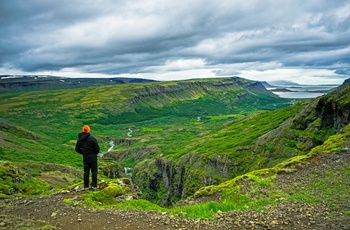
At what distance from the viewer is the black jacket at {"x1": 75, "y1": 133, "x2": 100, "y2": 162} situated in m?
23.5

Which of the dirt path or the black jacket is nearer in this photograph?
the dirt path

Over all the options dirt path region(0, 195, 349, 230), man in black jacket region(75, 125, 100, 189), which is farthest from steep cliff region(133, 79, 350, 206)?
man in black jacket region(75, 125, 100, 189)

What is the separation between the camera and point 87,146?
23562 mm

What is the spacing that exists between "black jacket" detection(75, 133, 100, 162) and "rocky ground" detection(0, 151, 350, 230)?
3.64 meters

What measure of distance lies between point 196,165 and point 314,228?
7653 centimetres

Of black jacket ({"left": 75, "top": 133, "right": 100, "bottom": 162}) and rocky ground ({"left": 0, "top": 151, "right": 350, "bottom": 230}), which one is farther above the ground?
black jacket ({"left": 75, "top": 133, "right": 100, "bottom": 162})

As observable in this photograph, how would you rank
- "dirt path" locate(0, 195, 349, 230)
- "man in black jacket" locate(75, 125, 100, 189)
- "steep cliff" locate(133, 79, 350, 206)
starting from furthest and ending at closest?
1. "steep cliff" locate(133, 79, 350, 206)
2. "man in black jacket" locate(75, 125, 100, 189)
3. "dirt path" locate(0, 195, 349, 230)

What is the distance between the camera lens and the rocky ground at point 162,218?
1520 cm

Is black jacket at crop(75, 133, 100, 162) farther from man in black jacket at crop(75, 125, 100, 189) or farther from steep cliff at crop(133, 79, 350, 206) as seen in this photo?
steep cliff at crop(133, 79, 350, 206)

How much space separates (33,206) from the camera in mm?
21172

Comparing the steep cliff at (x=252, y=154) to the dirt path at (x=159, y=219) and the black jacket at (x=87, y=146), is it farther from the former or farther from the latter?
the black jacket at (x=87, y=146)

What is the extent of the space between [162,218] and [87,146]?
9835 millimetres

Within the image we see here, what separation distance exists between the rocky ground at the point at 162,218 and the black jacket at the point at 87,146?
11.9 feet

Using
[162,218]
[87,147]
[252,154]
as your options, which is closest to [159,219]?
[162,218]
